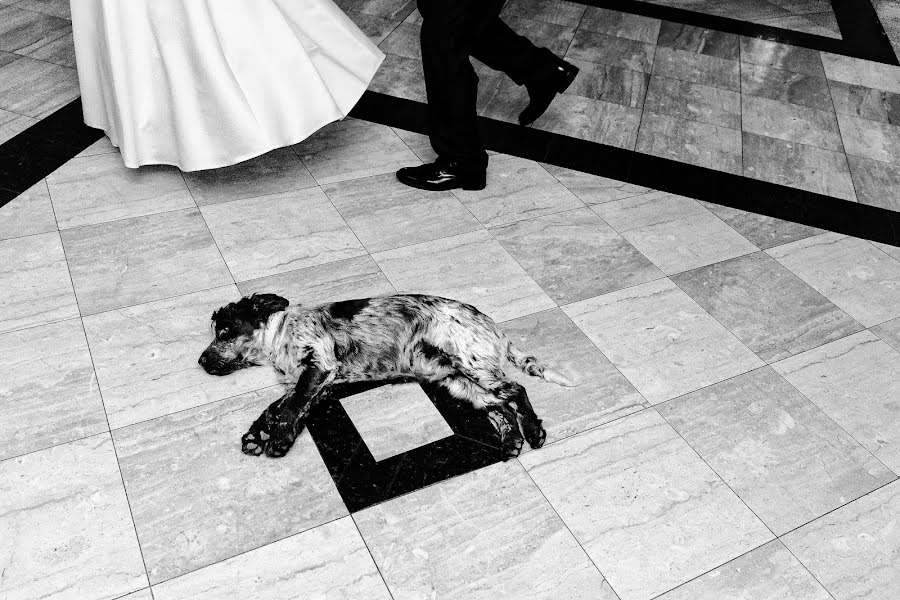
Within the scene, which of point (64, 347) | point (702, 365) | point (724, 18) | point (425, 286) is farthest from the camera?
point (724, 18)

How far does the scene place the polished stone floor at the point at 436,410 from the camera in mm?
1934

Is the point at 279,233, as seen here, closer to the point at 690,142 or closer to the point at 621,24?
the point at 690,142

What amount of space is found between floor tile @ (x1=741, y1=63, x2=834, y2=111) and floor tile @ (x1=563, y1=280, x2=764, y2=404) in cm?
236

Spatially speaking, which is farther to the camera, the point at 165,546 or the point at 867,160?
the point at 867,160

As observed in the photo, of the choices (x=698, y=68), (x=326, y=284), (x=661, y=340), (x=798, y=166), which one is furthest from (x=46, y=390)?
(x=698, y=68)

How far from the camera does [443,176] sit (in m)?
3.46

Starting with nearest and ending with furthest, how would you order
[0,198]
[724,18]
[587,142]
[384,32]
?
[0,198]
[587,142]
[384,32]
[724,18]

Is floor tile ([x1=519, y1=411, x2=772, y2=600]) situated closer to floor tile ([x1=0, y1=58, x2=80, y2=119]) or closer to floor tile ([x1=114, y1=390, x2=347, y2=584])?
floor tile ([x1=114, y1=390, x2=347, y2=584])

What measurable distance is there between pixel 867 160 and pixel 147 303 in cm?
367

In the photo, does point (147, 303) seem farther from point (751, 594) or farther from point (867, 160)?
point (867, 160)

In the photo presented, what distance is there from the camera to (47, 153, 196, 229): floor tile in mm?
3125

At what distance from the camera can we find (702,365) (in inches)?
104

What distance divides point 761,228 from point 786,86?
1.88 metres

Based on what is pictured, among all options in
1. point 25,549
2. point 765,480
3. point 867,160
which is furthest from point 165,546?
point 867,160
